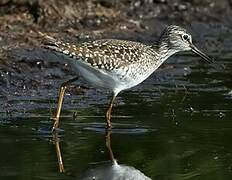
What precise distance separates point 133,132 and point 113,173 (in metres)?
1.72

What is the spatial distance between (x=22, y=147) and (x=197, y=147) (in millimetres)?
1875

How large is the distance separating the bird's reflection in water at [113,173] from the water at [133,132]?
13mm

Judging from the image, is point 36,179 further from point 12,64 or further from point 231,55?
point 231,55

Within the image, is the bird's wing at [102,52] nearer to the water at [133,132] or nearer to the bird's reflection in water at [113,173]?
the water at [133,132]

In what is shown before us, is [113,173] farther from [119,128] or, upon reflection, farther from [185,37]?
[185,37]

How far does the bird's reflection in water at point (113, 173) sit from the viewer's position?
856 centimetres

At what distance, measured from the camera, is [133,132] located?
10.4 m

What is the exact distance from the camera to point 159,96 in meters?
12.6

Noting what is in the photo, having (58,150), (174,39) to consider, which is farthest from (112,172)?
(174,39)

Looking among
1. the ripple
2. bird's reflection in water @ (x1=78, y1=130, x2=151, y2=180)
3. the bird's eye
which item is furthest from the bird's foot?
the bird's eye

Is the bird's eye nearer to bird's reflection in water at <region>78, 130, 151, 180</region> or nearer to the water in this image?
the water

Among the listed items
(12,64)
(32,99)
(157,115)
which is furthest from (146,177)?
(12,64)

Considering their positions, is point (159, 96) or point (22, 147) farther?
point (159, 96)

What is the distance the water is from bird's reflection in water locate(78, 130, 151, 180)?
0.04 ft
